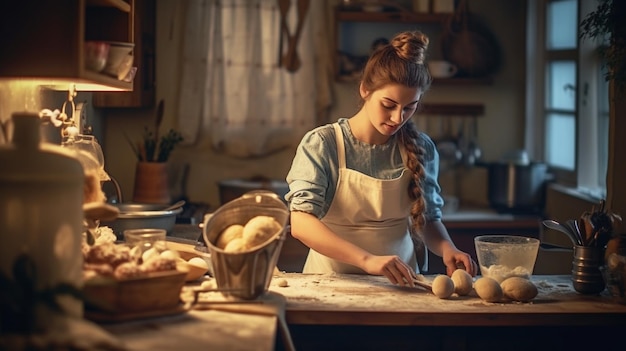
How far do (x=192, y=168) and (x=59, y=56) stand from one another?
10.9 feet

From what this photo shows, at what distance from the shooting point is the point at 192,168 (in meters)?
5.71

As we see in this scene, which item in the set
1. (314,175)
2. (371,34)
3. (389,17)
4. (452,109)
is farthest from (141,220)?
(452,109)

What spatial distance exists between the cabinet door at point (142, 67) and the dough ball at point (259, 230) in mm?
2302

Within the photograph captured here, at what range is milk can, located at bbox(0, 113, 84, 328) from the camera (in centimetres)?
198

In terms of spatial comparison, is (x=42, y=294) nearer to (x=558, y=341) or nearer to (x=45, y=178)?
(x=45, y=178)

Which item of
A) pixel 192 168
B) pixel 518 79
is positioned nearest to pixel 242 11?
pixel 192 168

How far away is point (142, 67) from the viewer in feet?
16.8

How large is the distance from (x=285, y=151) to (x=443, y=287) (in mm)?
3038

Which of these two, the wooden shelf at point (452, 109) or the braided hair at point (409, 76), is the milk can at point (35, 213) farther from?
the wooden shelf at point (452, 109)

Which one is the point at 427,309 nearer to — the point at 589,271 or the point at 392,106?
the point at 589,271

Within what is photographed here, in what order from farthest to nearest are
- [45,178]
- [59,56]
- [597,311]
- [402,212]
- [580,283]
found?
1. [402,212]
2. [580,283]
3. [597,311]
4. [59,56]
5. [45,178]

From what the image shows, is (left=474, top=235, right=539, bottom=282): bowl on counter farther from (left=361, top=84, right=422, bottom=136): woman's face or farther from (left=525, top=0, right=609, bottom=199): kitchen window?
(left=525, top=0, right=609, bottom=199): kitchen window

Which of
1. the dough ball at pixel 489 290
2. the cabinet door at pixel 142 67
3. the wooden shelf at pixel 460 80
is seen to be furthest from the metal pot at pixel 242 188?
the dough ball at pixel 489 290

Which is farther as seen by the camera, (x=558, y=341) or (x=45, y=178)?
(x=558, y=341)
